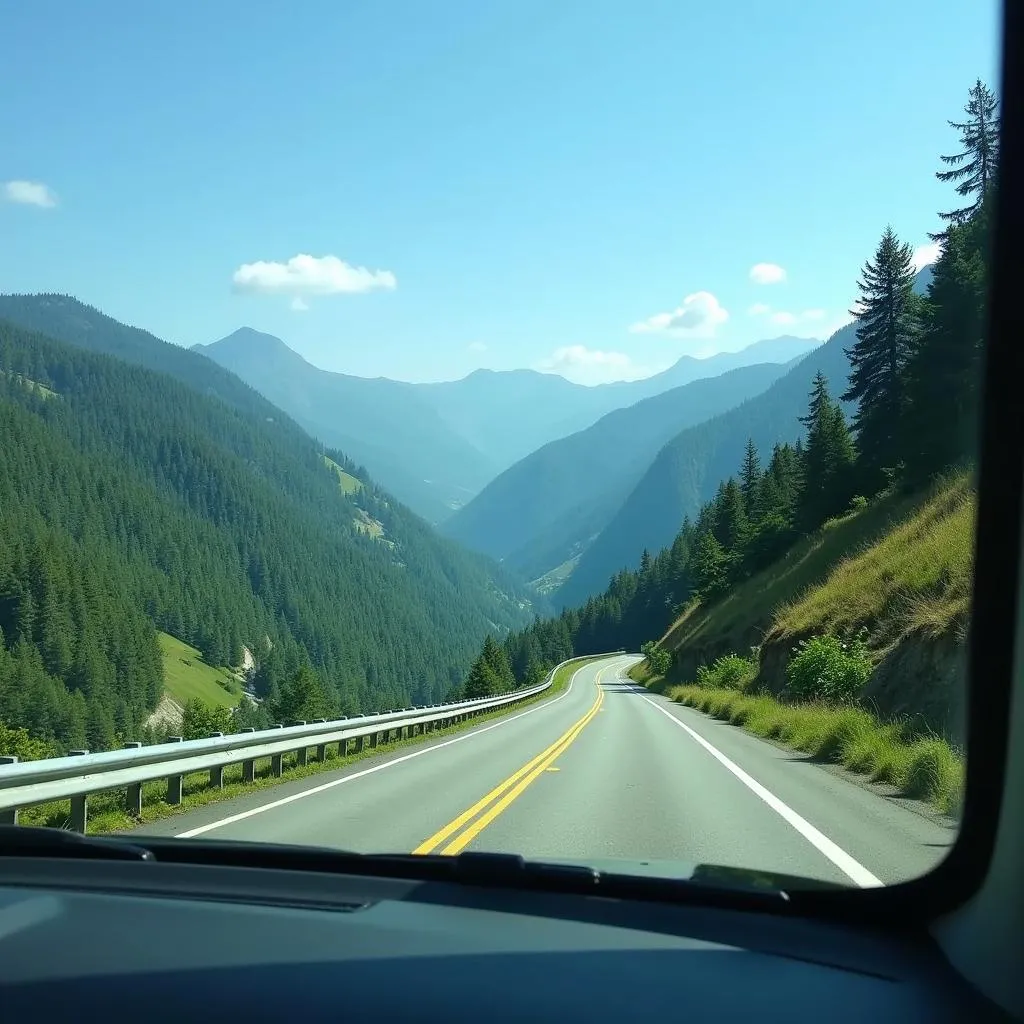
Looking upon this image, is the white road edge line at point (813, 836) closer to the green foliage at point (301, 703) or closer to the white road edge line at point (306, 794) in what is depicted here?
the white road edge line at point (306, 794)

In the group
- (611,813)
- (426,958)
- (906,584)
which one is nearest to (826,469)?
(906,584)

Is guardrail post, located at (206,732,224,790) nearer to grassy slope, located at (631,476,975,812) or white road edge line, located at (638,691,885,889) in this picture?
white road edge line, located at (638,691,885,889)

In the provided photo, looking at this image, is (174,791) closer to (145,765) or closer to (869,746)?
(145,765)

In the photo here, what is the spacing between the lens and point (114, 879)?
12.6 feet

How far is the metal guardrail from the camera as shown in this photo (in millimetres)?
8094

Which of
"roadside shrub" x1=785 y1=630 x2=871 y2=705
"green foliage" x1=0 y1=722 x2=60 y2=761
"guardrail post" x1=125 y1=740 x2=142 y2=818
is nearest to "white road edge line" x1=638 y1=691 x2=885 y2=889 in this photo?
"guardrail post" x1=125 y1=740 x2=142 y2=818

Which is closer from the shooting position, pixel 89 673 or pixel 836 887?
pixel 836 887

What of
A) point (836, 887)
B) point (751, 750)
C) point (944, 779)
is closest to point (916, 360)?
point (751, 750)

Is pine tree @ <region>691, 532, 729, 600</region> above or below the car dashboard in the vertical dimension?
below

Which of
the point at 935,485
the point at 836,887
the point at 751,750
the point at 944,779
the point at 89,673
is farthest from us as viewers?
the point at 89,673

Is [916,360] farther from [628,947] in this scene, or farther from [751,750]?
[628,947]

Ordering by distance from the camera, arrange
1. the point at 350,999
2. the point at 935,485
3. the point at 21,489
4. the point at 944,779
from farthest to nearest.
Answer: the point at 21,489 → the point at 935,485 → the point at 944,779 → the point at 350,999

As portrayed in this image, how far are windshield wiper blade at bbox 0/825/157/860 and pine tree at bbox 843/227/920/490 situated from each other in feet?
137

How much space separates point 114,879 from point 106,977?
3.53ft
